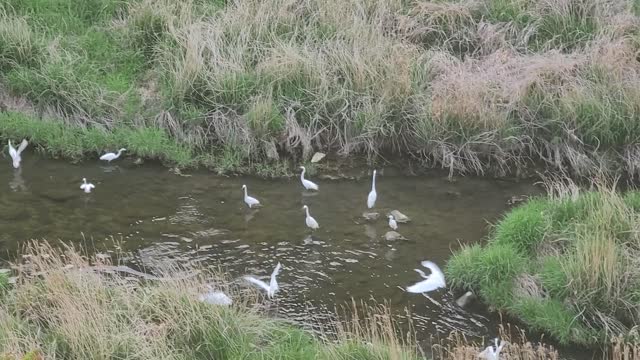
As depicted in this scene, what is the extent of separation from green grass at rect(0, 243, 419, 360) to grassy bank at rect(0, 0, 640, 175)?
3992 millimetres

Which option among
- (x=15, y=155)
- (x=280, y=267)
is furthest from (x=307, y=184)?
(x=15, y=155)

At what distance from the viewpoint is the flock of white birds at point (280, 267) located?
5.81 meters

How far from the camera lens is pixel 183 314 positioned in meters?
5.51

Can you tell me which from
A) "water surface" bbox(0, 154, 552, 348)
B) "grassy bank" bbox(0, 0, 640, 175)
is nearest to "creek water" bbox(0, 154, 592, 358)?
"water surface" bbox(0, 154, 552, 348)

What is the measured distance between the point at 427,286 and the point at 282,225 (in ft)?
6.45

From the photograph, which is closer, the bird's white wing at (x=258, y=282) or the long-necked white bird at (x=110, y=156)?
the bird's white wing at (x=258, y=282)

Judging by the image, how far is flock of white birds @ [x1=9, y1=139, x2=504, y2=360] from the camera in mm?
5815

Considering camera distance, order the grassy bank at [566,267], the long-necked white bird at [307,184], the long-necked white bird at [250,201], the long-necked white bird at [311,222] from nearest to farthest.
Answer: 1. the grassy bank at [566,267]
2. the long-necked white bird at [311,222]
3. the long-necked white bird at [250,201]
4. the long-necked white bird at [307,184]

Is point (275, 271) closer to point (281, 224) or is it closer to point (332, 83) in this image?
point (281, 224)

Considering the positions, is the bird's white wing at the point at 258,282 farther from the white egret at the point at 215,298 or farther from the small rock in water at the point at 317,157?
the small rock in water at the point at 317,157

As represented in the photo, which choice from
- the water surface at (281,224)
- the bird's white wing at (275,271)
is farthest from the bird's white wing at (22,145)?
the bird's white wing at (275,271)

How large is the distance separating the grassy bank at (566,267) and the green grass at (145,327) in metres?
1.36

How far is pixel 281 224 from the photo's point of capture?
326 inches

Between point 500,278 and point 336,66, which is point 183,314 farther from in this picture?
point 336,66
